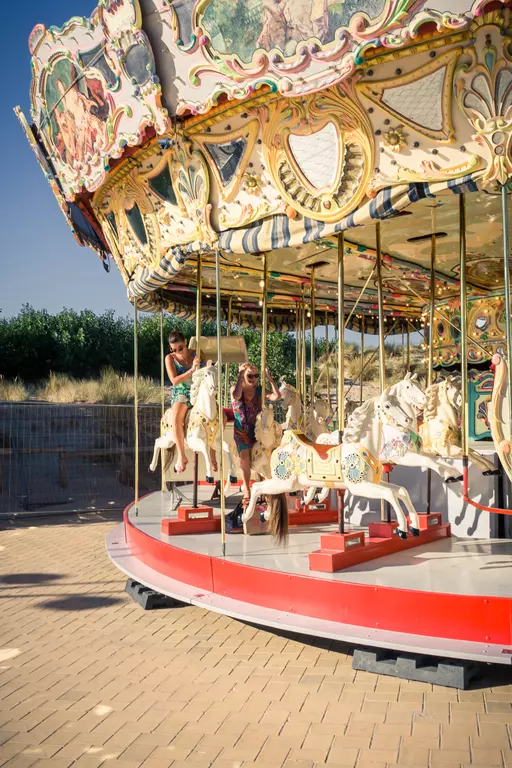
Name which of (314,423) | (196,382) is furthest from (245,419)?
(314,423)

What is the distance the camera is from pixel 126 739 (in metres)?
3.80

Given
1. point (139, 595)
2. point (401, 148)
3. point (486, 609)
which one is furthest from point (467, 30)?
point (139, 595)

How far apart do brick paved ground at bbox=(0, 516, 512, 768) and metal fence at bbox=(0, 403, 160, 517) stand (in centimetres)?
739

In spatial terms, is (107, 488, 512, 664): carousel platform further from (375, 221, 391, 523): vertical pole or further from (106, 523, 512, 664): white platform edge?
(375, 221, 391, 523): vertical pole

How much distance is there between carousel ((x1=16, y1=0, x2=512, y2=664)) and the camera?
15.3 feet

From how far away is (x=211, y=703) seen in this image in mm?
4266

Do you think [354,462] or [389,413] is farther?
[389,413]

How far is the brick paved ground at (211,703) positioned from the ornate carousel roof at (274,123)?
10.7ft

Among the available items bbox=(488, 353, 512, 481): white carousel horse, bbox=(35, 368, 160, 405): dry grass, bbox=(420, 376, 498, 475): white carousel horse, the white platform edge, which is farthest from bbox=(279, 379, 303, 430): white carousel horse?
bbox=(35, 368, 160, 405): dry grass

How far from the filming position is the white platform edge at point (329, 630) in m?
4.20

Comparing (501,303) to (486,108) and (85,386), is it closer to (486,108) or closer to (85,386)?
(486,108)

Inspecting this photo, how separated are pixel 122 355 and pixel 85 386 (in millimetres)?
9292

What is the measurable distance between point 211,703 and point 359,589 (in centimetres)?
121

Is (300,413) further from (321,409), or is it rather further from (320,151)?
(320,151)
